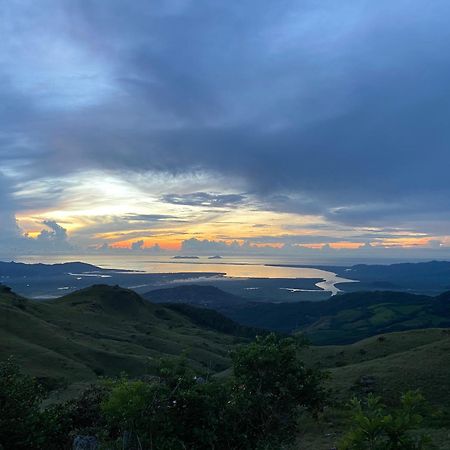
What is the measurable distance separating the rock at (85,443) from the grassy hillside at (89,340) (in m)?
20.8

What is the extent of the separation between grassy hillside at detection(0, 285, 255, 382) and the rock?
820 inches

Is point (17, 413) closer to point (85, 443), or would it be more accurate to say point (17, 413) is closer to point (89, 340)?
point (85, 443)

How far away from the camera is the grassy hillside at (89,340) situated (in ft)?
193

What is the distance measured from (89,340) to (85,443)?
235ft

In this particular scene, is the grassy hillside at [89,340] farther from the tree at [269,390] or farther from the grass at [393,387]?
the tree at [269,390]

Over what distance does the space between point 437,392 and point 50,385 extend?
39211 millimetres

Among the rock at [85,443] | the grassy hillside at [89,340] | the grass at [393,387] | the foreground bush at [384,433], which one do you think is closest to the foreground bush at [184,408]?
the rock at [85,443]

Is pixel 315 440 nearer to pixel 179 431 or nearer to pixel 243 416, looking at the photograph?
pixel 243 416

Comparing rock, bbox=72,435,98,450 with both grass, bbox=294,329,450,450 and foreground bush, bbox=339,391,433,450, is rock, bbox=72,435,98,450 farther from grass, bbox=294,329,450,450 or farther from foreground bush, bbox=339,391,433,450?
grass, bbox=294,329,450,450

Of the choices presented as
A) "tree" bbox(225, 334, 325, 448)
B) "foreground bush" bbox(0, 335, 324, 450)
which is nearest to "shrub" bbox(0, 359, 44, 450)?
"foreground bush" bbox(0, 335, 324, 450)

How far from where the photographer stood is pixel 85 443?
14219 mm

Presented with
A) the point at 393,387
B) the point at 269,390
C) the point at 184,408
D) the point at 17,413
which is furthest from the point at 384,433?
the point at 393,387

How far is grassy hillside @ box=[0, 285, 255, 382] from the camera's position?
193 feet

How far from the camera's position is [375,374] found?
3419cm
